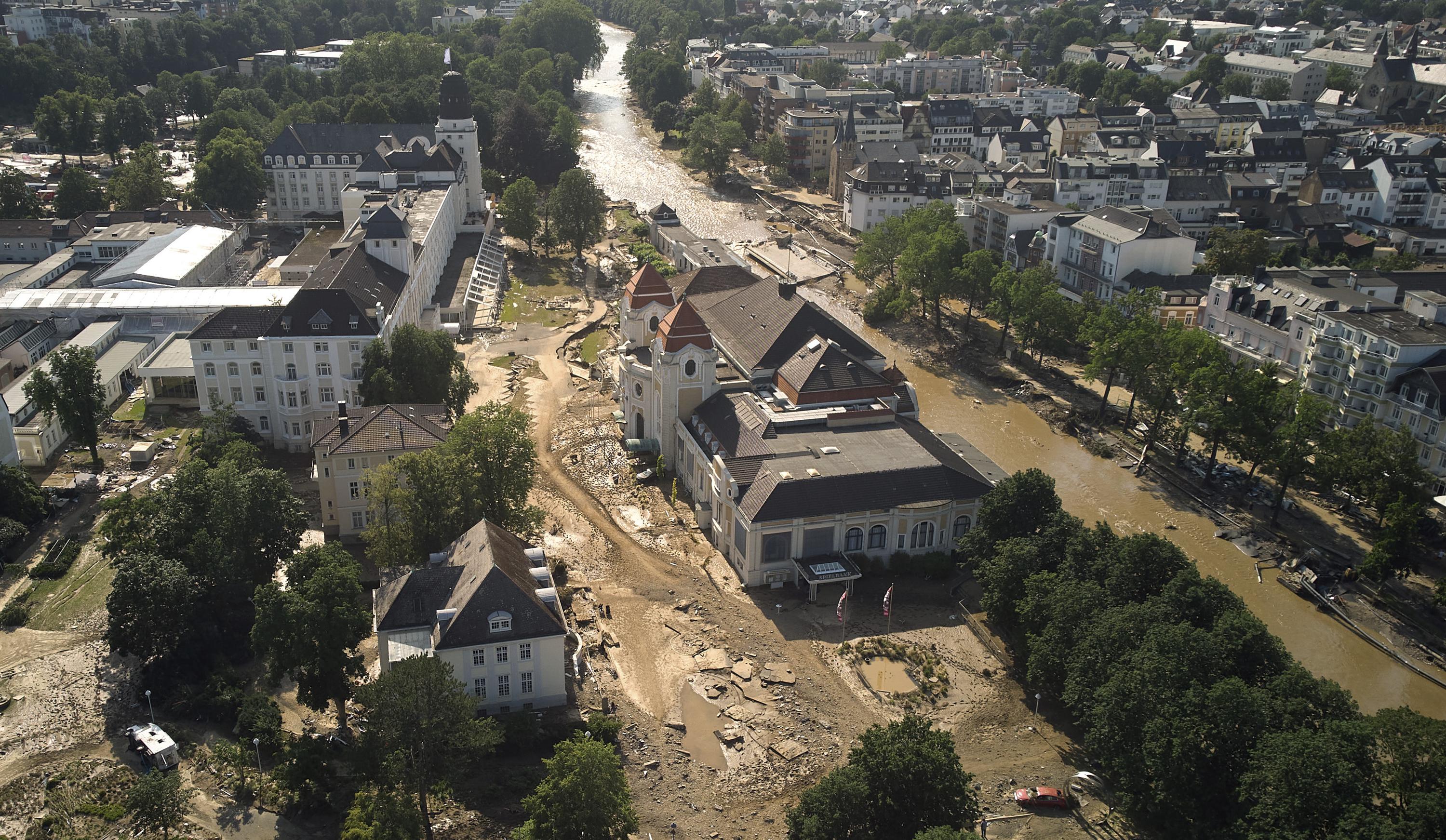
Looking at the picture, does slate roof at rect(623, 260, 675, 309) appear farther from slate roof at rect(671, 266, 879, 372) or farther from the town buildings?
the town buildings

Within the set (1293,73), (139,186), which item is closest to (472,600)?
(139,186)

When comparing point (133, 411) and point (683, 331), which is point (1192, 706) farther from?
point (133, 411)

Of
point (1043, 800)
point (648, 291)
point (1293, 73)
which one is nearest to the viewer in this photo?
point (1043, 800)

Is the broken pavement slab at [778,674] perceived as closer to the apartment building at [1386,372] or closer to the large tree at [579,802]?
the large tree at [579,802]

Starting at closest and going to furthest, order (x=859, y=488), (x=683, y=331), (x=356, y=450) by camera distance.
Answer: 1. (x=356, y=450)
2. (x=859, y=488)
3. (x=683, y=331)

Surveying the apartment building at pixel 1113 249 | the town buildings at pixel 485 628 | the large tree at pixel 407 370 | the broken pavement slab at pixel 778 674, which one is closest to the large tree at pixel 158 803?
the town buildings at pixel 485 628

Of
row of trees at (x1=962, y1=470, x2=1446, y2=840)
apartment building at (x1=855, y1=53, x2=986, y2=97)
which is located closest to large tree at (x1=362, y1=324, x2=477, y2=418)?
row of trees at (x1=962, y1=470, x2=1446, y2=840)
